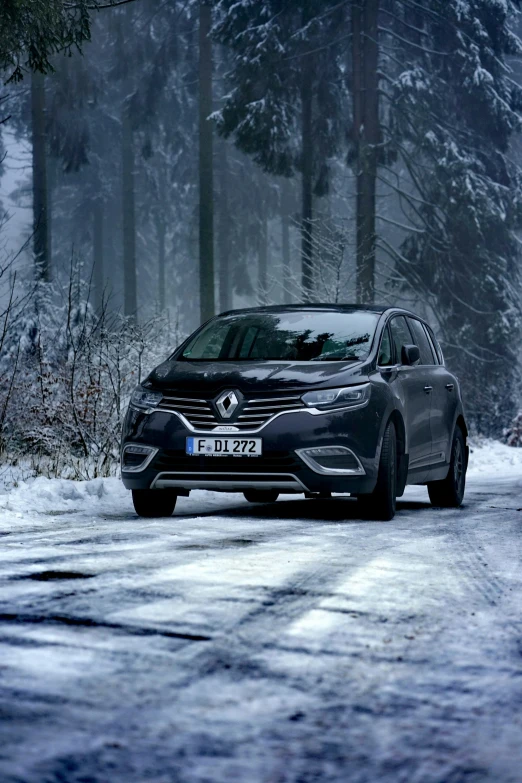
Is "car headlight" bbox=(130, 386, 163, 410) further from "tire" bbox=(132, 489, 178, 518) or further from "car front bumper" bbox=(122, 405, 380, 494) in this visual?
"tire" bbox=(132, 489, 178, 518)

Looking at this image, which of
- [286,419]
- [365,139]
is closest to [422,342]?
[286,419]

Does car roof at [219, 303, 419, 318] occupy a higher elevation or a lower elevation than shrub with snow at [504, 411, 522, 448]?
higher

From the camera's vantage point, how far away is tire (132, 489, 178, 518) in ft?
27.2

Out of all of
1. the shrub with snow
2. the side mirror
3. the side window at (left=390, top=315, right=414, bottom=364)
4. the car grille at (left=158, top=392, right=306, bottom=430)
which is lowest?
the shrub with snow

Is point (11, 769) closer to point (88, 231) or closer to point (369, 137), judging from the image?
point (369, 137)

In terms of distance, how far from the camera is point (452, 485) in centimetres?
1018

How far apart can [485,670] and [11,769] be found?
167cm

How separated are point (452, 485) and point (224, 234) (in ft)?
135

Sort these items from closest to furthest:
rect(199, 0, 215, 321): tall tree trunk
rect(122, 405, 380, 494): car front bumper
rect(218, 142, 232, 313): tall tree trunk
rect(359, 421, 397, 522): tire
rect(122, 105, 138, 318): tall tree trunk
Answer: rect(122, 405, 380, 494): car front bumper, rect(359, 421, 397, 522): tire, rect(199, 0, 215, 321): tall tree trunk, rect(122, 105, 138, 318): tall tree trunk, rect(218, 142, 232, 313): tall tree trunk

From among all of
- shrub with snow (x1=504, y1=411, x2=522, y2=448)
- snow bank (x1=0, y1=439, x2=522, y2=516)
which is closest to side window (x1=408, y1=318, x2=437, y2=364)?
snow bank (x1=0, y1=439, x2=522, y2=516)

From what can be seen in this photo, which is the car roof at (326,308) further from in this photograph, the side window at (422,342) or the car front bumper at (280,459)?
A: the car front bumper at (280,459)

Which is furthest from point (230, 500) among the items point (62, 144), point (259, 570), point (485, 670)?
point (62, 144)

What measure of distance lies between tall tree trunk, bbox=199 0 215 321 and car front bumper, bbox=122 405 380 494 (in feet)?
68.4

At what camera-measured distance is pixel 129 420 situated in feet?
27.1
